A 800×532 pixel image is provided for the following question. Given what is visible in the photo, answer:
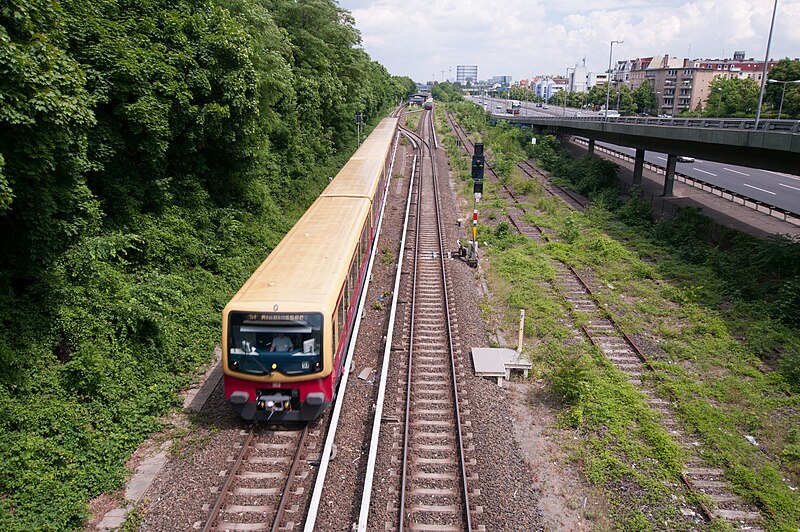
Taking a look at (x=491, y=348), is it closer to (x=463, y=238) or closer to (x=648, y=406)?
(x=648, y=406)

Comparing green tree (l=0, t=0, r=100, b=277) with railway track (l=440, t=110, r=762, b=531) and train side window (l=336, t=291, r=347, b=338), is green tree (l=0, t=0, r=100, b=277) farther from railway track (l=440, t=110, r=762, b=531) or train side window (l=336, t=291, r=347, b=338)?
railway track (l=440, t=110, r=762, b=531)

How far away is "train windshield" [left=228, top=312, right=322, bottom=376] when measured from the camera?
9.75m

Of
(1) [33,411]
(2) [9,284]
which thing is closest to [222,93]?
(2) [9,284]

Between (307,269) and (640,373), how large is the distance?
8.52 m

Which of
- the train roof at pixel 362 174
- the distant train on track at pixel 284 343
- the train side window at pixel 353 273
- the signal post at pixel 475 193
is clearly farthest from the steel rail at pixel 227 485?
the signal post at pixel 475 193

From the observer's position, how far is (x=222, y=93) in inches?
601

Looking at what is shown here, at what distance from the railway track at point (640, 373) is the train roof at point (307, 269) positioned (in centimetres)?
725

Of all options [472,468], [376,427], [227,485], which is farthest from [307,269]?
[472,468]

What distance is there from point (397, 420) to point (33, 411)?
6.41 m

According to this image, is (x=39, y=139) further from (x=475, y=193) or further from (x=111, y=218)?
(x=475, y=193)

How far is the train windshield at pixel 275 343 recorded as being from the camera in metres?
9.75

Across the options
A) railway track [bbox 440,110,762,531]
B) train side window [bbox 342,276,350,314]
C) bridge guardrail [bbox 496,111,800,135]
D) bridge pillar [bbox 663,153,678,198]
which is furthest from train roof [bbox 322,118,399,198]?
bridge pillar [bbox 663,153,678,198]

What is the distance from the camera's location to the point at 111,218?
13.3 meters

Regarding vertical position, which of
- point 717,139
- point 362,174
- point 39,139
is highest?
point 717,139
